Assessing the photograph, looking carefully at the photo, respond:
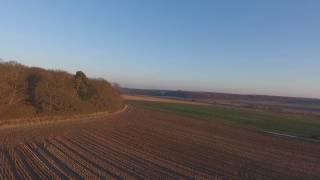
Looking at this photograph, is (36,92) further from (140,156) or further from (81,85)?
(140,156)

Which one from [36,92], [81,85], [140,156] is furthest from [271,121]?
[140,156]

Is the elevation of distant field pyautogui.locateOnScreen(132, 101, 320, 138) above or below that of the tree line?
below

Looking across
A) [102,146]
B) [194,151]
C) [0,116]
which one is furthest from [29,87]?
[194,151]

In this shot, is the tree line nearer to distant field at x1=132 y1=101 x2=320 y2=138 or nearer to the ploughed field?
the ploughed field

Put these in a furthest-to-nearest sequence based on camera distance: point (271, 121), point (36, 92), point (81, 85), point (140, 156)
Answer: point (271, 121)
point (81, 85)
point (36, 92)
point (140, 156)

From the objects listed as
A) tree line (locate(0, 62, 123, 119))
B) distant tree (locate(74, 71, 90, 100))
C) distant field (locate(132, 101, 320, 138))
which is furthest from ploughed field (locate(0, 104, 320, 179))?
distant tree (locate(74, 71, 90, 100))

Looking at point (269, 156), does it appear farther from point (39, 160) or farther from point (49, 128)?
point (49, 128)

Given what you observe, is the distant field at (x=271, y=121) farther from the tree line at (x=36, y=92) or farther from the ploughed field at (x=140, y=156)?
the tree line at (x=36, y=92)

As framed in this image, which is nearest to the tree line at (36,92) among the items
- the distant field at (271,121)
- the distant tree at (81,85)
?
the distant tree at (81,85)
